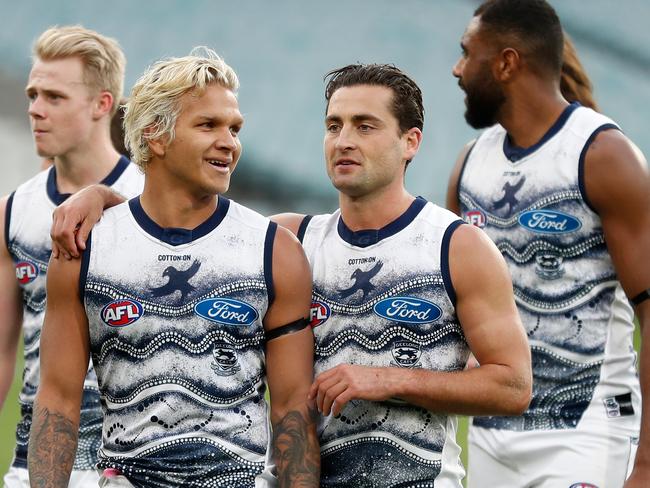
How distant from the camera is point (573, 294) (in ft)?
17.0

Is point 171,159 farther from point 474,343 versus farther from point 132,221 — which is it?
point 474,343

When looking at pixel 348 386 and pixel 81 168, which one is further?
pixel 81 168

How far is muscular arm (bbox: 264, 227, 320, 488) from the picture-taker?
14.1 ft

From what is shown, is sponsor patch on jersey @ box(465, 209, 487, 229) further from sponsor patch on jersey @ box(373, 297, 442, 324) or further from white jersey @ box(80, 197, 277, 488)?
white jersey @ box(80, 197, 277, 488)

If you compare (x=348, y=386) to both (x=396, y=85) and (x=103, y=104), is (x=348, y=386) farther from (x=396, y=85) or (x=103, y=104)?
(x=103, y=104)

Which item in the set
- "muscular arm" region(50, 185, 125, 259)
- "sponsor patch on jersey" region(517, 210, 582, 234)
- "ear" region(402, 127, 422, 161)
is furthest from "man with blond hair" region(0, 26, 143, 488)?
"sponsor patch on jersey" region(517, 210, 582, 234)

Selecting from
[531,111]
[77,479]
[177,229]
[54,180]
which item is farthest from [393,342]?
[54,180]

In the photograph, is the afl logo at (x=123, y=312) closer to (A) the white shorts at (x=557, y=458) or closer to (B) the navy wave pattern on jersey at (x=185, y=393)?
(B) the navy wave pattern on jersey at (x=185, y=393)

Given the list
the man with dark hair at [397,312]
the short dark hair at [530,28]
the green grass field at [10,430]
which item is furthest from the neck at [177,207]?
the green grass field at [10,430]

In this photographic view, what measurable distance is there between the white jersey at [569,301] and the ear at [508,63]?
1.62 feet

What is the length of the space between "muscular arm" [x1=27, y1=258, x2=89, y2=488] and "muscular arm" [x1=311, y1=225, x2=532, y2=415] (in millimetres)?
854

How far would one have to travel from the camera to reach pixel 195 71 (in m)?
4.38

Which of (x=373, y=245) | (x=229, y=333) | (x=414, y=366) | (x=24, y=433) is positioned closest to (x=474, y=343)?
(x=414, y=366)

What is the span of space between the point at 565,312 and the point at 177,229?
1741 millimetres
